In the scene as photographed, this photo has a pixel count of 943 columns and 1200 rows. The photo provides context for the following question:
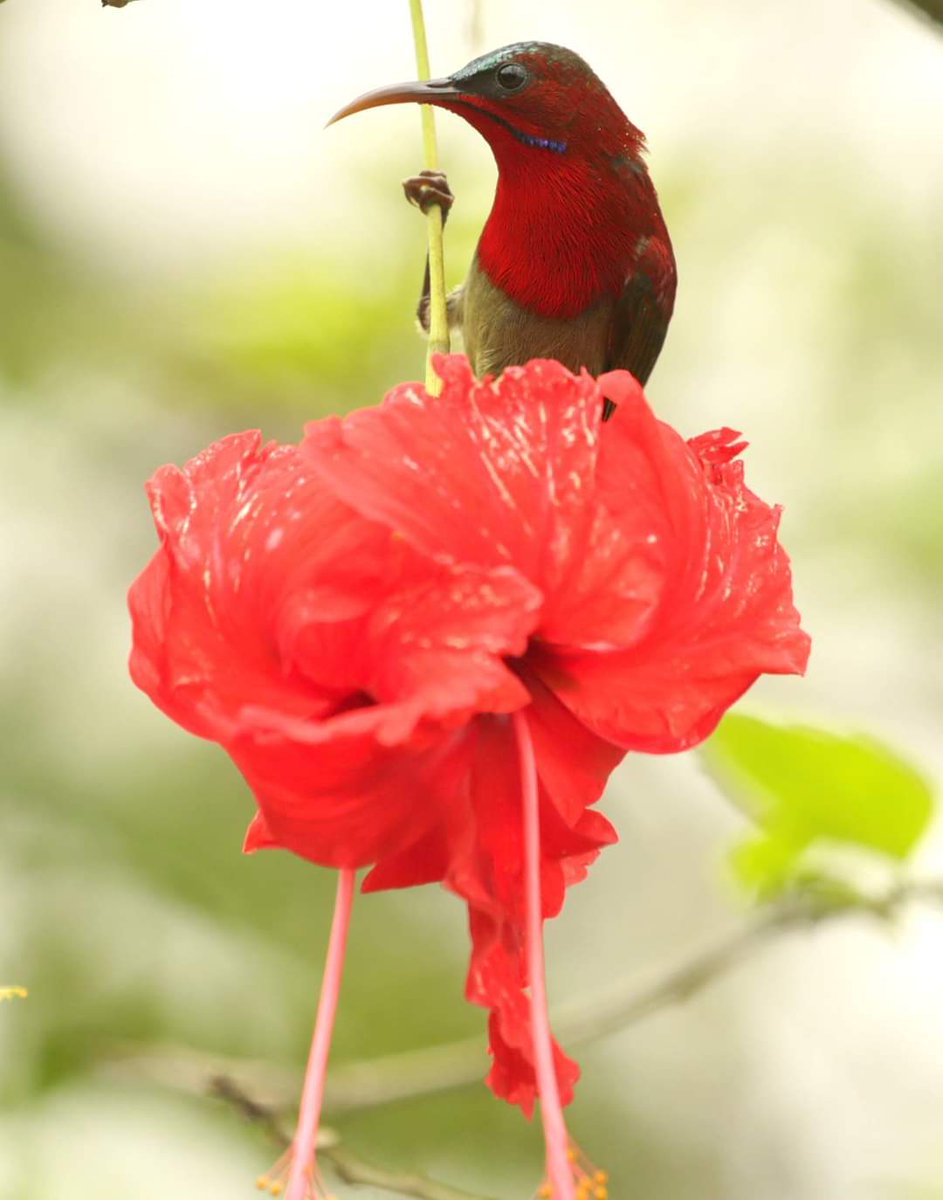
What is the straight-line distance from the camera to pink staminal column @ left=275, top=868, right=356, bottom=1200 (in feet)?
2.96

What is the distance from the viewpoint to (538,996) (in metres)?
0.98

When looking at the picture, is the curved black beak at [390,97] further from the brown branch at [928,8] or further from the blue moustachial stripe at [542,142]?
the brown branch at [928,8]

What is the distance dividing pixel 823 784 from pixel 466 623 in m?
1.06

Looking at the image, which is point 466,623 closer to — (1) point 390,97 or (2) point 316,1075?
(2) point 316,1075

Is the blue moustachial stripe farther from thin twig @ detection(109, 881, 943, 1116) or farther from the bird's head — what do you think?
thin twig @ detection(109, 881, 943, 1116)

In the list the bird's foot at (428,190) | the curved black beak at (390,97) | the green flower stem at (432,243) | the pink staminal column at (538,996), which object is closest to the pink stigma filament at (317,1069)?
the pink staminal column at (538,996)

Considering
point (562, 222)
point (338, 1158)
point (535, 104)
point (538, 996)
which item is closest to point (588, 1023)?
point (338, 1158)

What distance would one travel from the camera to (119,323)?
3482 mm

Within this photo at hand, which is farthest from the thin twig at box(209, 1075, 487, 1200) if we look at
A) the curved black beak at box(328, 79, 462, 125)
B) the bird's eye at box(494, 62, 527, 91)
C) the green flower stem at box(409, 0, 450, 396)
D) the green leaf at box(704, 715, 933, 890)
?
the bird's eye at box(494, 62, 527, 91)

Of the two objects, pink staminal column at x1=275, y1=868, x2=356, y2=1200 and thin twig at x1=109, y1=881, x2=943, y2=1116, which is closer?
pink staminal column at x1=275, y1=868, x2=356, y2=1200

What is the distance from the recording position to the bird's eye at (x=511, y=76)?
1813 millimetres

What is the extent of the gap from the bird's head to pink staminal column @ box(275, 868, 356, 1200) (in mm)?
1031

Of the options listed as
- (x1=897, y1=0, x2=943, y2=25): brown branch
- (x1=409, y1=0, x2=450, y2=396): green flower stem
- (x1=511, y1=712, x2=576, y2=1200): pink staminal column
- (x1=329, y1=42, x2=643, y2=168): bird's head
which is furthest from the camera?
(x1=329, y1=42, x2=643, y2=168): bird's head

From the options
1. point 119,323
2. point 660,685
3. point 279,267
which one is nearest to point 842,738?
point 660,685
